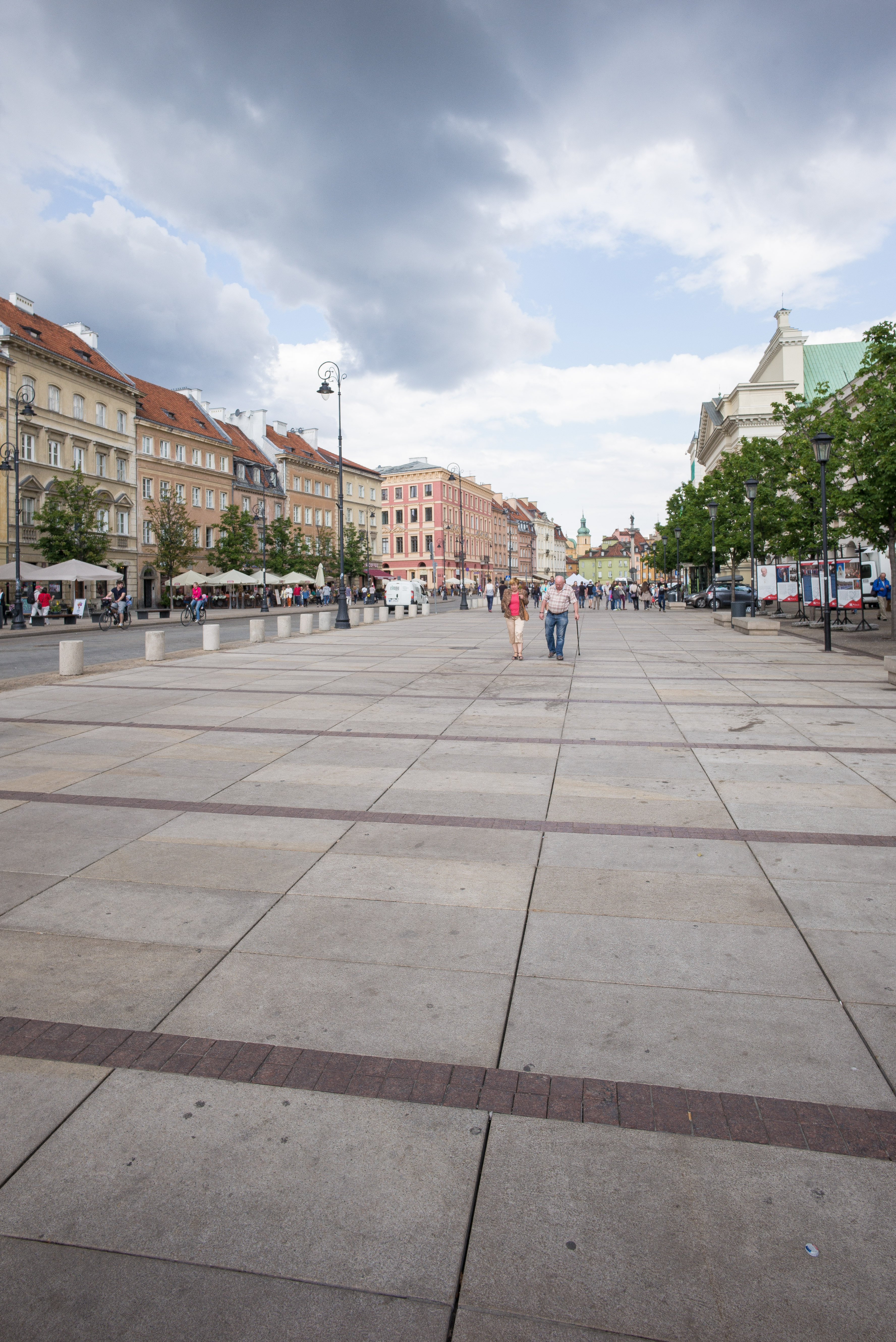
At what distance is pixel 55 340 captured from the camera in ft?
170

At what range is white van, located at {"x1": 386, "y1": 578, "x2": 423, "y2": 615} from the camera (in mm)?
49438

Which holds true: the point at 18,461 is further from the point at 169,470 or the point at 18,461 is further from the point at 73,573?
the point at 169,470

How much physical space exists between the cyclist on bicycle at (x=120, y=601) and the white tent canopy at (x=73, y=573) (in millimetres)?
1060

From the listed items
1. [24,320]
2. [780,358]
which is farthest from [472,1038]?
[780,358]

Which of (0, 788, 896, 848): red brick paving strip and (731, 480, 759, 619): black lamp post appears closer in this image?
(0, 788, 896, 848): red brick paving strip

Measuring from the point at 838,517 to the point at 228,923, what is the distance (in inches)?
903

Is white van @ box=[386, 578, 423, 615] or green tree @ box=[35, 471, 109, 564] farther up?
green tree @ box=[35, 471, 109, 564]

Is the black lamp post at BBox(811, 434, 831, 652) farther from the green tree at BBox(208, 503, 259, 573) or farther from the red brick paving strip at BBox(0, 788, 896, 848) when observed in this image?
the green tree at BBox(208, 503, 259, 573)

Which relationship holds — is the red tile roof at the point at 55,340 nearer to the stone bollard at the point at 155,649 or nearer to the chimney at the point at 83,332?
the chimney at the point at 83,332

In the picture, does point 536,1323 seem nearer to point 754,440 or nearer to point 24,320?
point 754,440

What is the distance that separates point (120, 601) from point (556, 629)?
27.4m

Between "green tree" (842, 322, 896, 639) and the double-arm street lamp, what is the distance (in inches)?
1005

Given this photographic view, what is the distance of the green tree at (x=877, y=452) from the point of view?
19.3 meters

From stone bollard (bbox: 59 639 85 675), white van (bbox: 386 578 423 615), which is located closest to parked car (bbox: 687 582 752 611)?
white van (bbox: 386 578 423 615)
